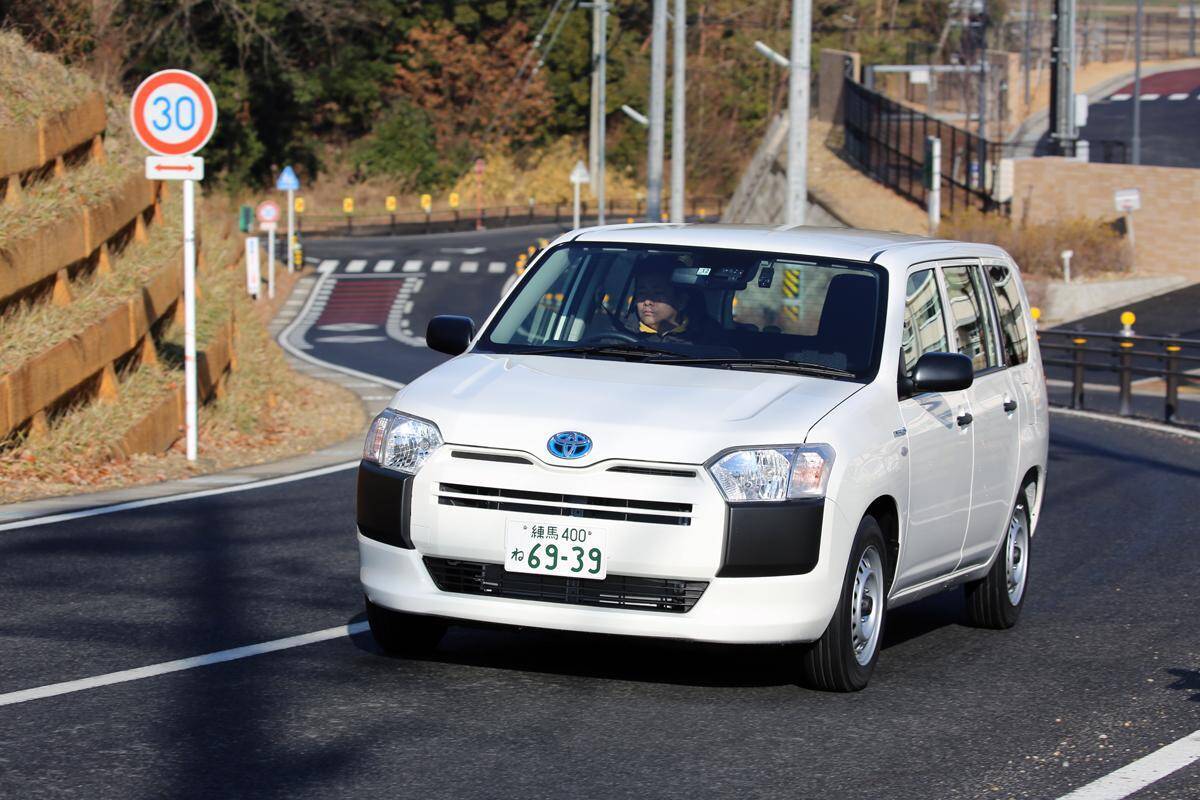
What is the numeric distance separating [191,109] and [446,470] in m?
9.70

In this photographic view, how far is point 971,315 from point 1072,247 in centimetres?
4157

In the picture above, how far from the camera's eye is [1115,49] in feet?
336

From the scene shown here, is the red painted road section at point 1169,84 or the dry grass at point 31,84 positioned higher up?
the red painted road section at point 1169,84

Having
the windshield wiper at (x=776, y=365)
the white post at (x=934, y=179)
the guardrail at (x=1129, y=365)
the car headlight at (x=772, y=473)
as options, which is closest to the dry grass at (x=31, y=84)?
the windshield wiper at (x=776, y=365)

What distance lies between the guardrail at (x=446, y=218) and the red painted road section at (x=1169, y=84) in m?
20.3

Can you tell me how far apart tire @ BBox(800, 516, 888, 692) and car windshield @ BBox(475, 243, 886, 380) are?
2.49ft

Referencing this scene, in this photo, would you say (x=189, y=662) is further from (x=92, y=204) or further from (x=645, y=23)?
(x=645, y=23)

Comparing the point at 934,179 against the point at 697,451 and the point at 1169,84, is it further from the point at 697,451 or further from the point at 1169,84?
the point at 697,451

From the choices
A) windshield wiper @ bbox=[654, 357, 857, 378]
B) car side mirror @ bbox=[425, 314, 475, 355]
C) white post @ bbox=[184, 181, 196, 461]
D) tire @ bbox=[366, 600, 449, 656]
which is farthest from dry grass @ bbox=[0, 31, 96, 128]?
windshield wiper @ bbox=[654, 357, 857, 378]

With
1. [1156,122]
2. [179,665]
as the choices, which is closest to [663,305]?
[179,665]

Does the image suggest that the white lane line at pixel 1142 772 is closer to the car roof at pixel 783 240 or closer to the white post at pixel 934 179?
the car roof at pixel 783 240

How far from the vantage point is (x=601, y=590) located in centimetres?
717

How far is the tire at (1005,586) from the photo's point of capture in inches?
374

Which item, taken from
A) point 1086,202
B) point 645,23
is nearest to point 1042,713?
point 1086,202
